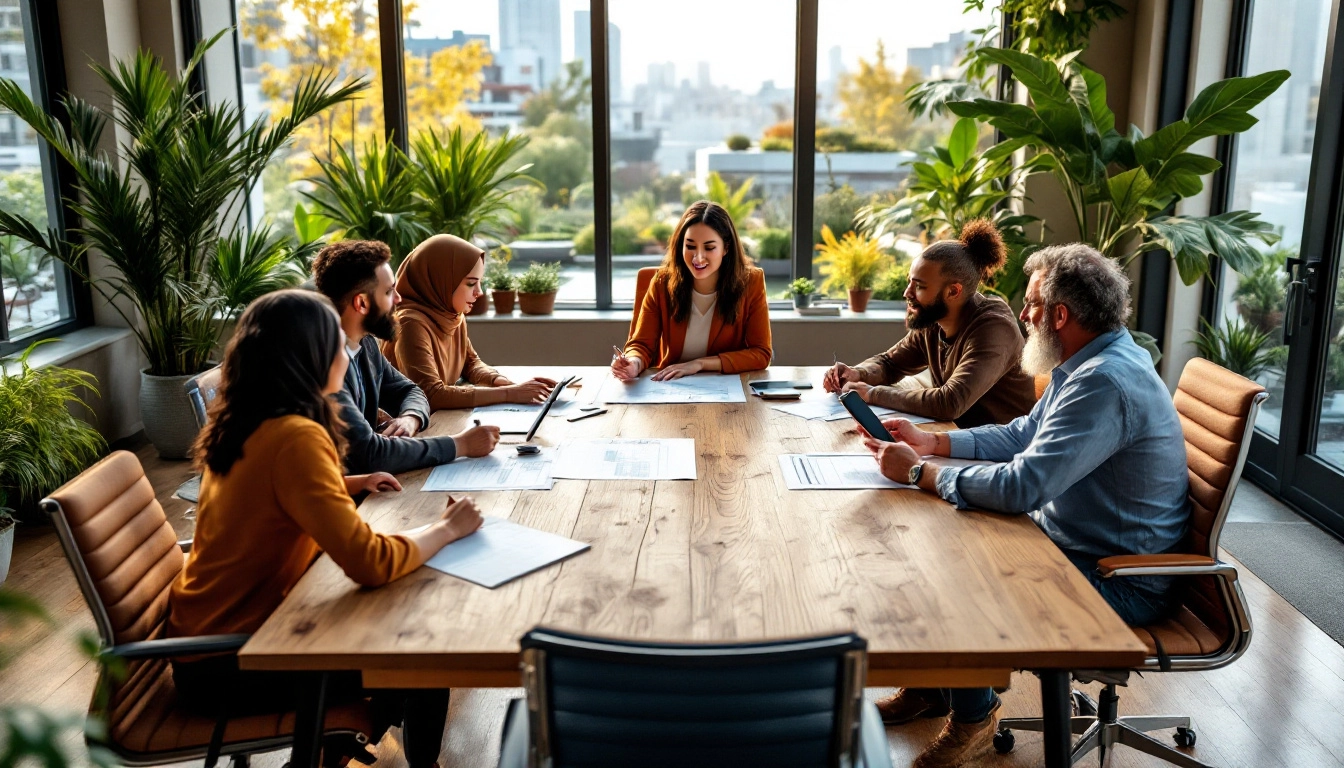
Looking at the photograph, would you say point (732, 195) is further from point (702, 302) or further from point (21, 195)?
point (21, 195)

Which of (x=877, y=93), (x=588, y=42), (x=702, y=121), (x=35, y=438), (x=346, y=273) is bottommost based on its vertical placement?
(x=35, y=438)

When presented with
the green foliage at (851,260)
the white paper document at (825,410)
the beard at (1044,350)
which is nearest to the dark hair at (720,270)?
the white paper document at (825,410)

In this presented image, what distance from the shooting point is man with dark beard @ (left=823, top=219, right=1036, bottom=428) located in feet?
10.0

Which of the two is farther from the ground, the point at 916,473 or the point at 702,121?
the point at 702,121

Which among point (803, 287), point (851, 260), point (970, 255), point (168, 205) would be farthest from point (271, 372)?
point (851, 260)

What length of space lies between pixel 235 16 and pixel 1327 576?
566 centimetres

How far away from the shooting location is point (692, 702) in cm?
130

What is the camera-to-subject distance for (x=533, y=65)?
5691 millimetres

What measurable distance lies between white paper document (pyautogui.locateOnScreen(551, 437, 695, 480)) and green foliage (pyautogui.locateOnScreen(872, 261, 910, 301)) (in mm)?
3197

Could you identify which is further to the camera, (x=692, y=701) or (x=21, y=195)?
(x=21, y=195)

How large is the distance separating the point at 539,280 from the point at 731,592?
4.03m

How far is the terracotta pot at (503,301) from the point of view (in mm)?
5629

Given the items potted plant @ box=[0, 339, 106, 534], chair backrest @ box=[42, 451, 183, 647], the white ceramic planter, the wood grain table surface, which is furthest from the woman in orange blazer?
the white ceramic planter

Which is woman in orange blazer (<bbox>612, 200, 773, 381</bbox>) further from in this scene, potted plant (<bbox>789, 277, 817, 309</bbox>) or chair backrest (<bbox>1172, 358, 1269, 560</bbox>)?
potted plant (<bbox>789, 277, 817, 309</bbox>)
